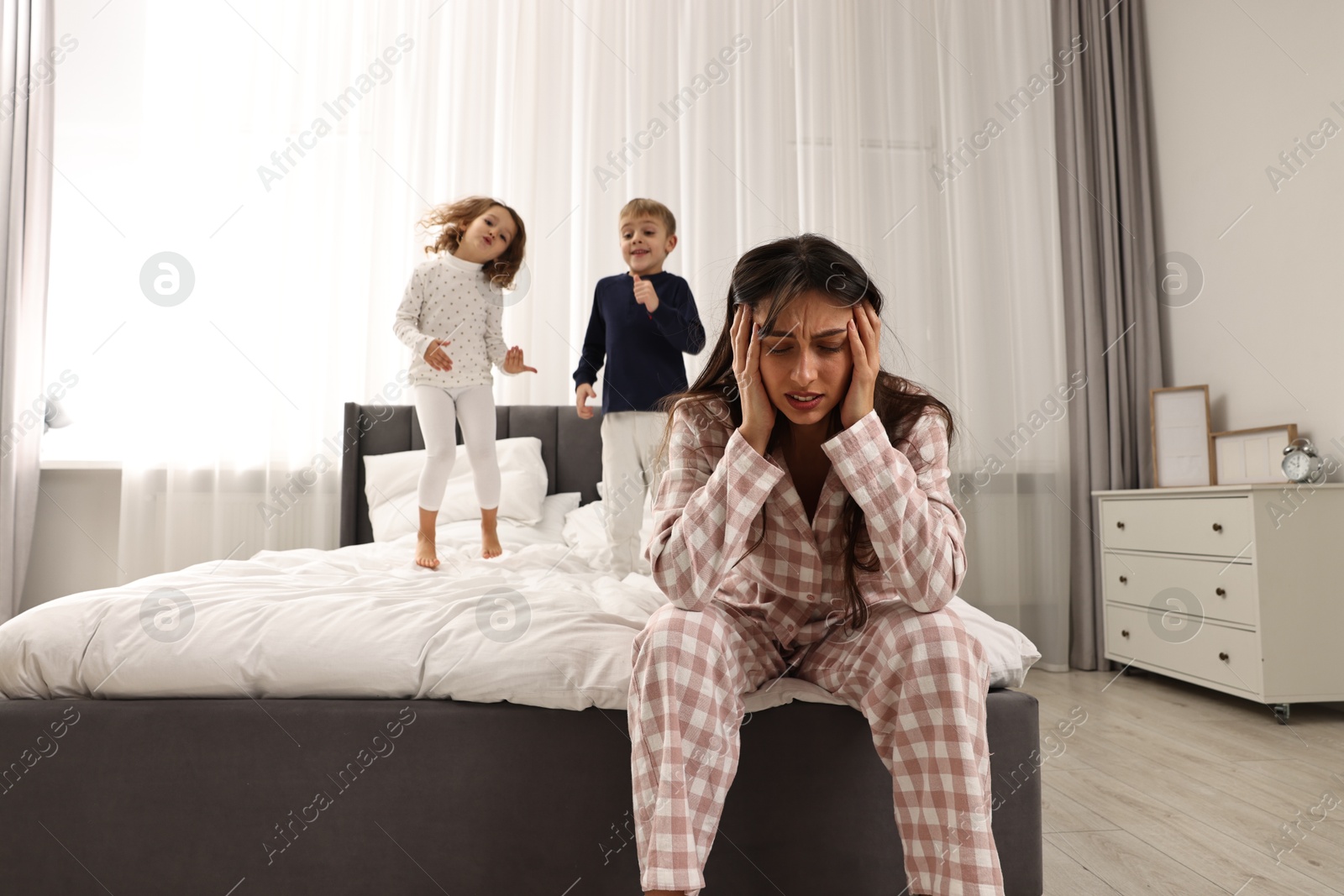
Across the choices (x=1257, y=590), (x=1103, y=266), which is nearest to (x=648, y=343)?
(x=1257, y=590)

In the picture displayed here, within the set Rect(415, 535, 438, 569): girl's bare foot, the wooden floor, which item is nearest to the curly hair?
Rect(415, 535, 438, 569): girl's bare foot

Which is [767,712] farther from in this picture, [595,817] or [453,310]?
[453,310]

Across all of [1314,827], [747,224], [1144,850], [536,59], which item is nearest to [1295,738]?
[1314,827]

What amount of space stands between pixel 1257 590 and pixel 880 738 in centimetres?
189

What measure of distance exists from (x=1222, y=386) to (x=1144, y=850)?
211 centimetres

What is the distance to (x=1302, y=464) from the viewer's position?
2428 mm

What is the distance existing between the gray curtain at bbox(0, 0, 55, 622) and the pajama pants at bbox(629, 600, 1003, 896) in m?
3.12

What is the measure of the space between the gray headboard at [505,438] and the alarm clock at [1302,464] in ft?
6.84

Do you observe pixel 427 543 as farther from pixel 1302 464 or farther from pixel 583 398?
pixel 1302 464

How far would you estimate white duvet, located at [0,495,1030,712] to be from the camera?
1164 mm

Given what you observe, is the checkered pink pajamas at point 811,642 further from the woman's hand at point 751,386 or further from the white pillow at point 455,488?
the white pillow at point 455,488

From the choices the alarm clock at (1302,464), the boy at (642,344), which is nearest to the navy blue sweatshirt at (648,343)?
the boy at (642,344)

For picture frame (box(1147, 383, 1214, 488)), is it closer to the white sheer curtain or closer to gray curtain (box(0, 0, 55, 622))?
the white sheer curtain

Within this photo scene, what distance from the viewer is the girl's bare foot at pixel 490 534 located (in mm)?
2197
